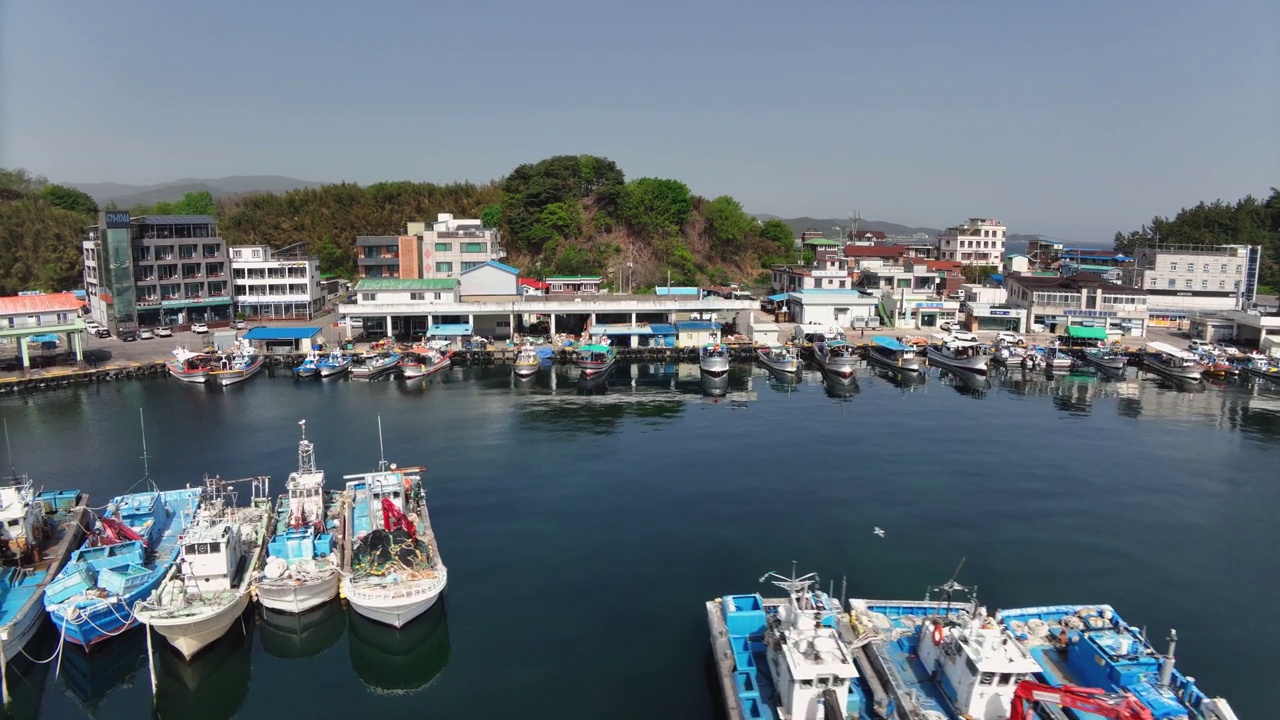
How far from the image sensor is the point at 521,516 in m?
22.8

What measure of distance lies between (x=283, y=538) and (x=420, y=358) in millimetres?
25966

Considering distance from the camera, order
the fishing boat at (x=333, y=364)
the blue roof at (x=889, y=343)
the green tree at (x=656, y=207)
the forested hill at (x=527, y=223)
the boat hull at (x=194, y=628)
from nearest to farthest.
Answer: the boat hull at (x=194, y=628), the fishing boat at (x=333, y=364), the blue roof at (x=889, y=343), the forested hill at (x=527, y=223), the green tree at (x=656, y=207)

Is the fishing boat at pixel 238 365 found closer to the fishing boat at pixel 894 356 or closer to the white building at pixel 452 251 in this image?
the white building at pixel 452 251

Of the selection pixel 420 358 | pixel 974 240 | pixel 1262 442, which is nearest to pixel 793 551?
pixel 1262 442

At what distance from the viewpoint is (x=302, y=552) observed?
60.3 ft

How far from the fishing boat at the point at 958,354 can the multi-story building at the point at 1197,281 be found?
1916 centimetres

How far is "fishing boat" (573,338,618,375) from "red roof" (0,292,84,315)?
2665 cm

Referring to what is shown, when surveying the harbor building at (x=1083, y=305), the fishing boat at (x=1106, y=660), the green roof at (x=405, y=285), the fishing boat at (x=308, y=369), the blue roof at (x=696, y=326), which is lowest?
the fishing boat at (x=1106, y=660)

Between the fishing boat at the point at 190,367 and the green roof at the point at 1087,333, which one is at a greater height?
the green roof at the point at 1087,333

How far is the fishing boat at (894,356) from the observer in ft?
145

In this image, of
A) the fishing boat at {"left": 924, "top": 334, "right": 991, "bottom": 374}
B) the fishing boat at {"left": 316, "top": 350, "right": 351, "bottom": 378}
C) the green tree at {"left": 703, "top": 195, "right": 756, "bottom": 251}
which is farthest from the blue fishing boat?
the green tree at {"left": 703, "top": 195, "right": 756, "bottom": 251}

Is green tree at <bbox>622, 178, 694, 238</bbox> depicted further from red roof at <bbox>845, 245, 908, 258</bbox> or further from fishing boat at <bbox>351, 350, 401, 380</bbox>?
fishing boat at <bbox>351, 350, 401, 380</bbox>

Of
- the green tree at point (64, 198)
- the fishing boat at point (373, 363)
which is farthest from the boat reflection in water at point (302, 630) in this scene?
the green tree at point (64, 198)

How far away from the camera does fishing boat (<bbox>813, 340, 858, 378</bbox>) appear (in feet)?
135
